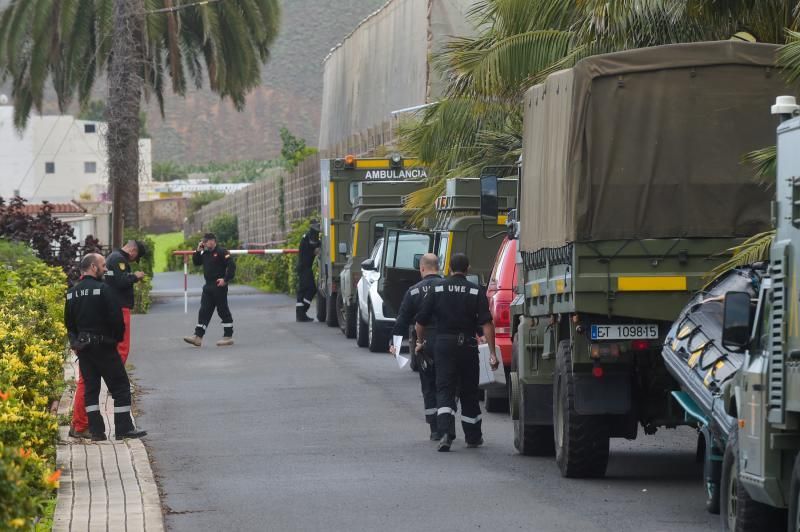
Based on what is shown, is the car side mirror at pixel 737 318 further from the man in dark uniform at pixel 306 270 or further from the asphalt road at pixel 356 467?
the man in dark uniform at pixel 306 270

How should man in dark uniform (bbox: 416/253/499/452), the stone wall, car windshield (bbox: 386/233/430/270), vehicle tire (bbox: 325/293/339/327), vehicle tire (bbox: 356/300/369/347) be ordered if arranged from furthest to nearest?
the stone wall, vehicle tire (bbox: 325/293/339/327), vehicle tire (bbox: 356/300/369/347), car windshield (bbox: 386/233/430/270), man in dark uniform (bbox: 416/253/499/452)

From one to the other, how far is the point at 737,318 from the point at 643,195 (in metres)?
3.62

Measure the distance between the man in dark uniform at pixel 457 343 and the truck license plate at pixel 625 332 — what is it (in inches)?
104

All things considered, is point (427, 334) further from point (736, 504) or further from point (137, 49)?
point (137, 49)

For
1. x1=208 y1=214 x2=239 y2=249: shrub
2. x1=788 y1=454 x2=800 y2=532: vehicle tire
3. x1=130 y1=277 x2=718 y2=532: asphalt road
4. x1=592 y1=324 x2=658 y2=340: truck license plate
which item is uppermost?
x1=208 y1=214 x2=239 y2=249: shrub

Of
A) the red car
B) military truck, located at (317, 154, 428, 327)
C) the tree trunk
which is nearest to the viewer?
the red car

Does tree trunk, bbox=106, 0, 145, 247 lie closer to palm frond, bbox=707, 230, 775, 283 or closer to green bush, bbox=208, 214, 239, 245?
palm frond, bbox=707, 230, 775, 283

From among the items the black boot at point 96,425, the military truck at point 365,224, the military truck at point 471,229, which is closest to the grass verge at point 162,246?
the military truck at point 365,224

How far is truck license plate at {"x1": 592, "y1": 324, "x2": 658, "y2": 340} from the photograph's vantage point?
11.1 m

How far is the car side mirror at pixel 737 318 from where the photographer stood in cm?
783

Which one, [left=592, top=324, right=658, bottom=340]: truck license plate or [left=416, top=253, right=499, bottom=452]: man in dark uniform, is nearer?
[left=592, top=324, right=658, bottom=340]: truck license plate

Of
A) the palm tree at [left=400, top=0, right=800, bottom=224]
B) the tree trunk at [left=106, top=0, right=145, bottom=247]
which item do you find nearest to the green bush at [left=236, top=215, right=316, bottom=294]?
the tree trunk at [left=106, top=0, right=145, bottom=247]

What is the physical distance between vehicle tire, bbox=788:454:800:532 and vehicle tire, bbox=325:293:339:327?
22.1 meters

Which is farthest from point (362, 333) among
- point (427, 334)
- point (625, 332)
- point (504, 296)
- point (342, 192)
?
point (625, 332)
